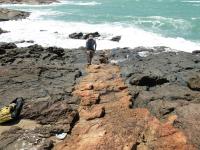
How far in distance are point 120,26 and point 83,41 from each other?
11893 millimetres

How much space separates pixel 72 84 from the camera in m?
13.7

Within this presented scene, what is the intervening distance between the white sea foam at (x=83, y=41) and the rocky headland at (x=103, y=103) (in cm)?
808

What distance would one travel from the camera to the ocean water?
90.6 ft

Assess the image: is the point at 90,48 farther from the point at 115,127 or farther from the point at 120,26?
the point at 120,26

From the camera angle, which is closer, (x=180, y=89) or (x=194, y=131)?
(x=194, y=131)

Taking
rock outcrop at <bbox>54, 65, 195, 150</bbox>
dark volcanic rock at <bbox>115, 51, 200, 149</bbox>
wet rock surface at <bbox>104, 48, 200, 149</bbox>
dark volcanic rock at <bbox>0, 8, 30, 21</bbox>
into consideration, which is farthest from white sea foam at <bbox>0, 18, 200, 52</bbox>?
rock outcrop at <bbox>54, 65, 195, 150</bbox>

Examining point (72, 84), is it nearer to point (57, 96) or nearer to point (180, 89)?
point (57, 96)

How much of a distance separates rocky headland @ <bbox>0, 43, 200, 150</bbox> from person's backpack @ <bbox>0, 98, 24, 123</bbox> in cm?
17

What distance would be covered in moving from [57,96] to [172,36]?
→ 23223mm

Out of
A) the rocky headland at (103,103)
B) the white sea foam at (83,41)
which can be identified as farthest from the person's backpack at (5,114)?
the white sea foam at (83,41)

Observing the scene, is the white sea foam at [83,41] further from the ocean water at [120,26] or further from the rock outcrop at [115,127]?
the rock outcrop at [115,127]

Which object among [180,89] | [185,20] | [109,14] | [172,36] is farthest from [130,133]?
[109,14]

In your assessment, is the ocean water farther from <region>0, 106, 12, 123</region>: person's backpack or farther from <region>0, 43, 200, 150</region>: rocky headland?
<region>0, 106, 12, 123</region>: person's backpack

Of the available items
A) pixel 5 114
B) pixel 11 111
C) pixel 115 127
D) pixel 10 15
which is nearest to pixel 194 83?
pixel 115 127
